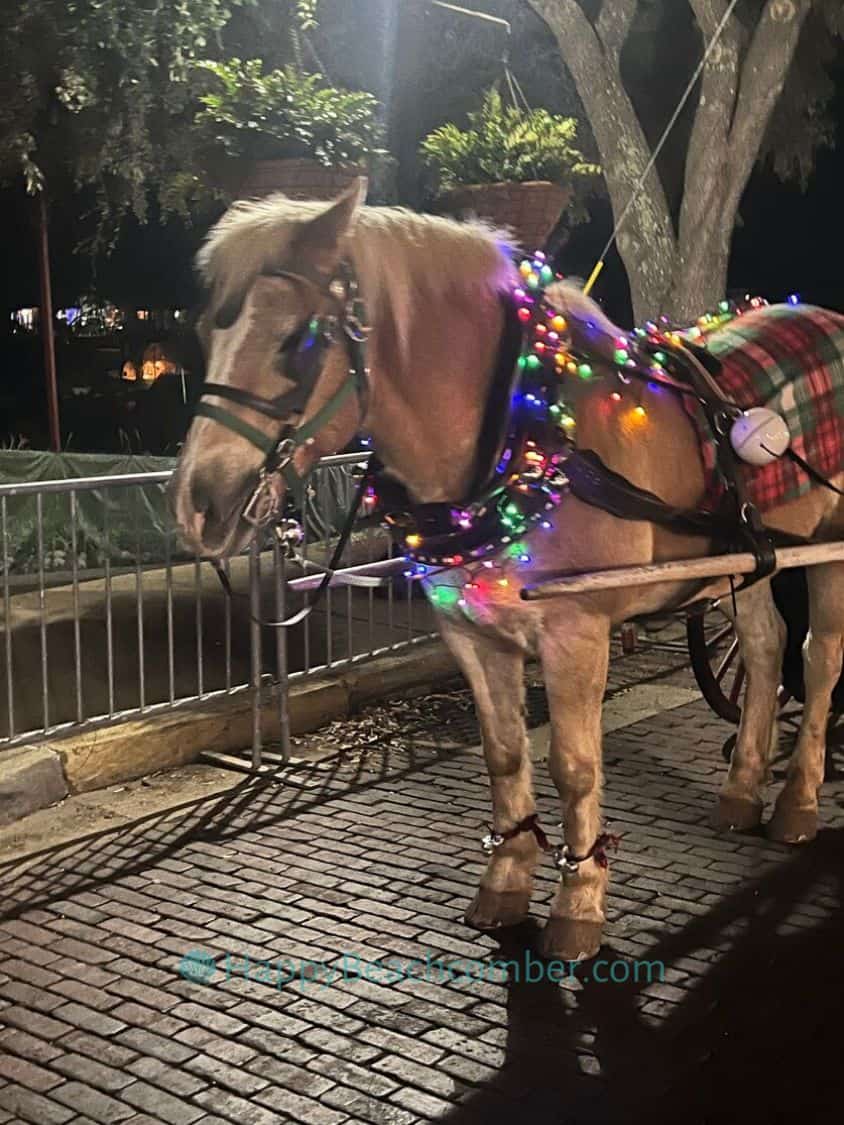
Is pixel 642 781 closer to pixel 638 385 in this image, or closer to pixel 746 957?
pixel 746 957

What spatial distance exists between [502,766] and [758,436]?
1.35 meters

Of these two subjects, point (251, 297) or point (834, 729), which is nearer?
point (251, 297)

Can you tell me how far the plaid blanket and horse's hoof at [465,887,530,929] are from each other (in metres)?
1.56

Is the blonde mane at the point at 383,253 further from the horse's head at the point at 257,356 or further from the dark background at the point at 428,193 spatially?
the dark background at the point at 428,193

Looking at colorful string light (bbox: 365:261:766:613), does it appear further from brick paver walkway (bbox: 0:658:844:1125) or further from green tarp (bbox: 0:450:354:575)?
green tarp (bbox: 0:450:354:575)

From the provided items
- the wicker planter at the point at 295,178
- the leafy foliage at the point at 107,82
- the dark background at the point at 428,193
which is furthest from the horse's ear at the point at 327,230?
the leafy foliage at the point at 107,82

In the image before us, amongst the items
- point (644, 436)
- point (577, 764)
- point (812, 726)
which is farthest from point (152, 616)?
point (644, 436)

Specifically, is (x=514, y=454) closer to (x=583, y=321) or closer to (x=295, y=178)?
(x=583, y=321)

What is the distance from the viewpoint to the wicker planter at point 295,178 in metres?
5.50

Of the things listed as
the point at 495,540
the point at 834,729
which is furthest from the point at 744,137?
the point at 495,540

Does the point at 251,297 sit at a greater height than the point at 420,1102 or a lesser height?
greater

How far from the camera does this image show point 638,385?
3693 millimetres

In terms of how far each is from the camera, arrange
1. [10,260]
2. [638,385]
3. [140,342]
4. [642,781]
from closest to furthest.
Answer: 1. [638,385]
2. [642,781]
3. [10,260]
4. [140,342]

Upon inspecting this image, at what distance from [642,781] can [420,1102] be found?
8.64ft
